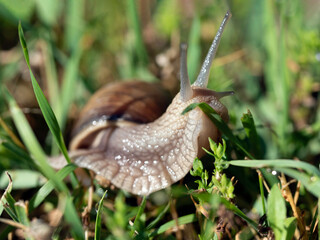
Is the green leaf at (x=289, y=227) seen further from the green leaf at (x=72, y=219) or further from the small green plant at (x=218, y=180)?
the green leaf at (x=72, y=219)

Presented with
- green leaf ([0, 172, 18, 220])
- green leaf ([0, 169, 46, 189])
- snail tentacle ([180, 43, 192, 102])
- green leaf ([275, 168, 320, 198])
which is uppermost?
snail tentacle ([180, 43, 192, 102])

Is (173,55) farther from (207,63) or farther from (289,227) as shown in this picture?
(289,227)

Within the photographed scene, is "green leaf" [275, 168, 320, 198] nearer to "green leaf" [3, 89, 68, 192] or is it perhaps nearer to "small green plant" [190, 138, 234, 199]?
"small green plant" [190, 138, 234, 199]

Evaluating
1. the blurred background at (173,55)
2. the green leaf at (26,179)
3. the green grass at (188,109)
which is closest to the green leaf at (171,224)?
the green grass at (188,109)

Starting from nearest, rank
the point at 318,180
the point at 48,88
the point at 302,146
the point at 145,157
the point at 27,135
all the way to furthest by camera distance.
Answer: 1. the point at 318,180
2. the point at 27,135
3. the point at 145,157
4. the point at 302,146
5. the point at 48,88

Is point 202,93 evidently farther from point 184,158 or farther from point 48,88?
point 48,88

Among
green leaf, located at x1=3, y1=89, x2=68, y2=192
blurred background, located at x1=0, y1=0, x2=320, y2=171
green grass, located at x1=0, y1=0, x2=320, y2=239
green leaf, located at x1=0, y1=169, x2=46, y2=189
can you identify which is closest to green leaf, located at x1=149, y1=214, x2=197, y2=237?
green grass, located at x1=0, y1=0, x2=320, y2=239

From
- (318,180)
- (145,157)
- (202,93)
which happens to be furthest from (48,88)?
(318,180)

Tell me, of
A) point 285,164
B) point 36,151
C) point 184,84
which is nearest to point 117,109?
point 184,84
